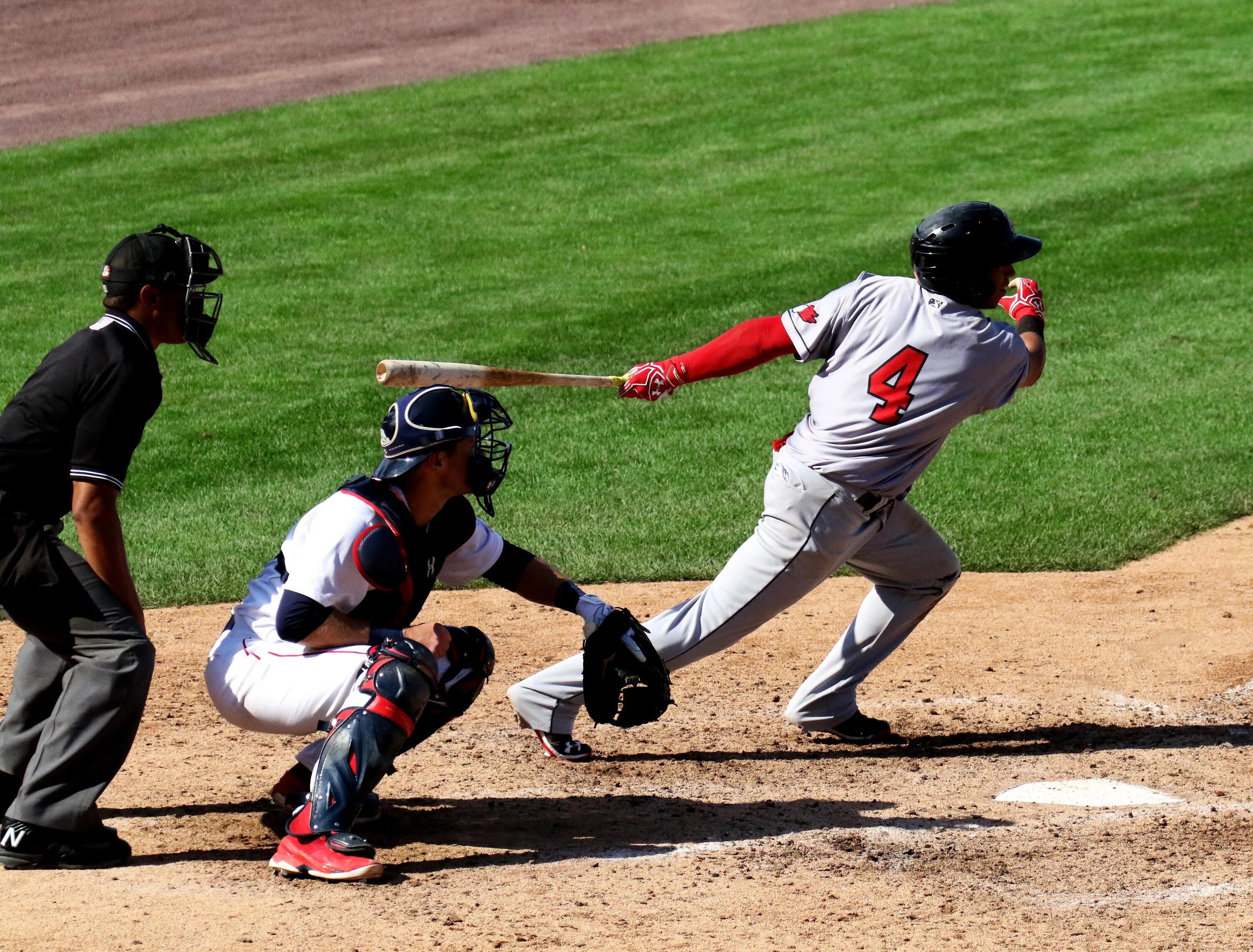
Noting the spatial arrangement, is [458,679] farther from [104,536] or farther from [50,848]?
[50,848]

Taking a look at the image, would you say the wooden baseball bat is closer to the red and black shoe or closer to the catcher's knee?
the catcher's knee

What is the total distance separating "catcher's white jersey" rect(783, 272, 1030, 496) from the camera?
Result: 4.64 meters

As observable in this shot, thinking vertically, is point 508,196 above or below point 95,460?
below

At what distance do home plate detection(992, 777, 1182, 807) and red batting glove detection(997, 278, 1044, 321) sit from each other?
1.50 m

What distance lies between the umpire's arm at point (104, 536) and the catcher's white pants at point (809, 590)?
1.43 m

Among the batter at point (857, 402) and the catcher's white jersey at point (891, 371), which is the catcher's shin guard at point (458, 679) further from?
the catcher's white jersey at point (891, 371)

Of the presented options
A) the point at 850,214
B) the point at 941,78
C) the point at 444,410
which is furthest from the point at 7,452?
the point at 941,78

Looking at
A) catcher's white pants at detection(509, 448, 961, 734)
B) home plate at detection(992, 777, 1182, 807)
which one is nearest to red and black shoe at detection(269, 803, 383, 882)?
catcher's white pants at detection(509, 448, 961, 734)

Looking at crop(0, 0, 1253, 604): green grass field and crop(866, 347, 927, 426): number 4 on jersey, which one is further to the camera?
crop(0, 0, 1253, 604): green grass field

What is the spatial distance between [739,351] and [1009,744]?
165cm

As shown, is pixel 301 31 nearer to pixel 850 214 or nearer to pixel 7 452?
pixel 850 214

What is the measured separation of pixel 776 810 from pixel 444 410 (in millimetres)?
1555

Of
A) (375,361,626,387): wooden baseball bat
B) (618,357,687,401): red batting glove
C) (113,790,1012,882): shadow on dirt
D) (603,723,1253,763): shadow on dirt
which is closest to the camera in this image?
(113,790,1012,882): shadow on dirt

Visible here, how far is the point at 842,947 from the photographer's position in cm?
359
